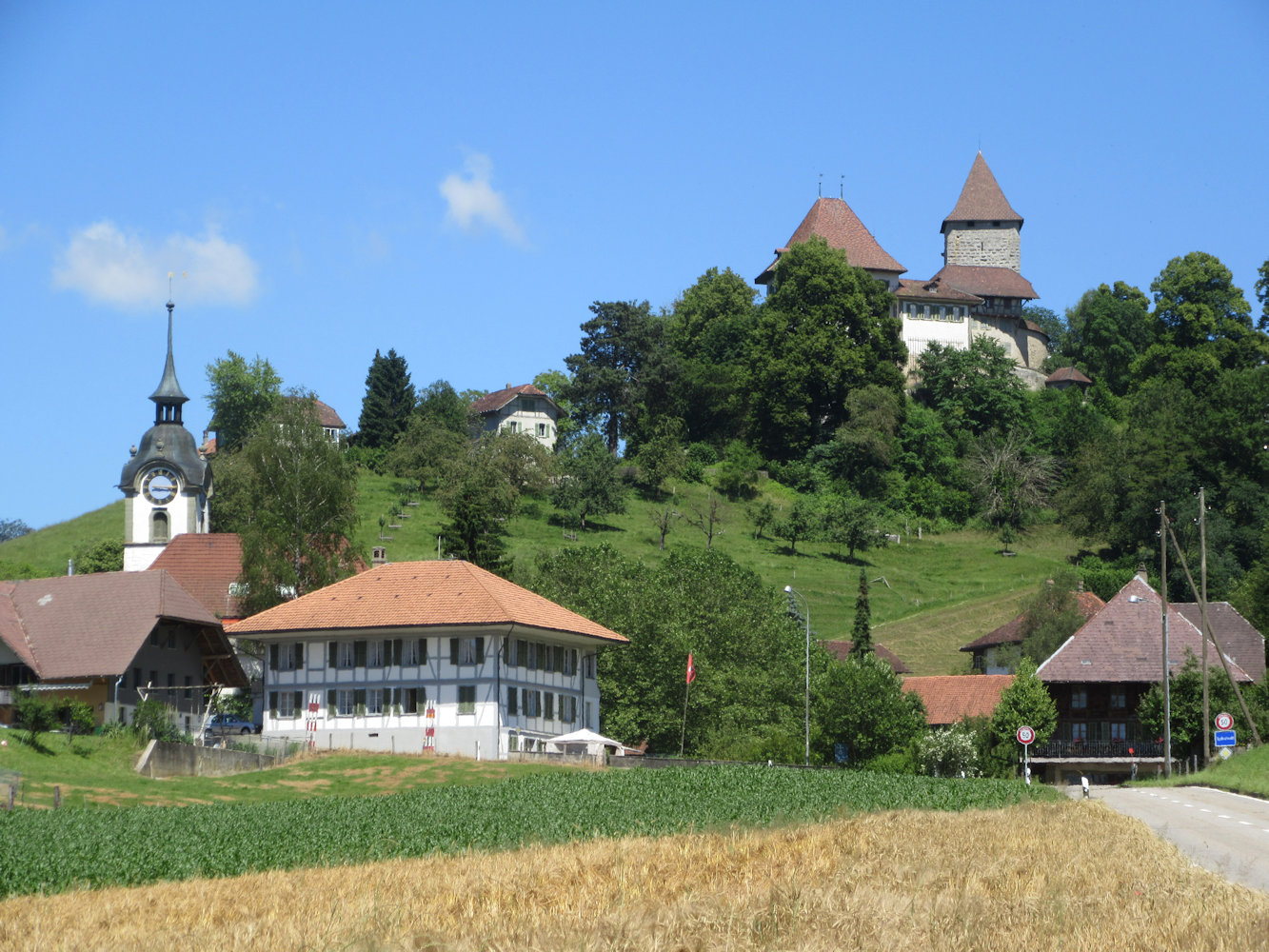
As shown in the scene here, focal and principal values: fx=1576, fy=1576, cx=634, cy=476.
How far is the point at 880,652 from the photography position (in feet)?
268

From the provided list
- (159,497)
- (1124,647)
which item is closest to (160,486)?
(159,497)

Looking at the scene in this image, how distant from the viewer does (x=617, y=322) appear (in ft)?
405

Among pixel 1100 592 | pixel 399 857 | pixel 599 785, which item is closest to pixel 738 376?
pixel 1100 592

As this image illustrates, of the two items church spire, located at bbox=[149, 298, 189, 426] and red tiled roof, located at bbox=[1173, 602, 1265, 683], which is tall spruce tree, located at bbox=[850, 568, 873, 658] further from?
church spire, located at bbox=[149, 298, 189, 426]

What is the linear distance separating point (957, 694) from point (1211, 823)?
43.4 meters

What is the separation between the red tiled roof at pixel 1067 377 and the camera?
5123 inches

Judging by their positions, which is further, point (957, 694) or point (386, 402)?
point (386, 402)

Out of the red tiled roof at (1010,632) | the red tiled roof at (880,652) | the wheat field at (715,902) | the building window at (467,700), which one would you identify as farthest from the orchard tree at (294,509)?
the wheat field at (715,902)

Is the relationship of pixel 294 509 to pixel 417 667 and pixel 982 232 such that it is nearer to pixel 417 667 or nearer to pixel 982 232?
pixel 417 667

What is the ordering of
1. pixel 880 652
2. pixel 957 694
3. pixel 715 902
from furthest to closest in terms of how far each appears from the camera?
pixel 880 652, pixel 957 694, pixel 715 902

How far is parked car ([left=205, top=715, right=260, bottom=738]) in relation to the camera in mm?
55844

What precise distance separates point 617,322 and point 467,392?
728 inches

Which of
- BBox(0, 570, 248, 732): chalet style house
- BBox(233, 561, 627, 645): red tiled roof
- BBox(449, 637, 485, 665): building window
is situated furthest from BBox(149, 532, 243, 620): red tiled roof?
BBox(449, 637, 485, 665): building window

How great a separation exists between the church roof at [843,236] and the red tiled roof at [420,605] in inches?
3027
